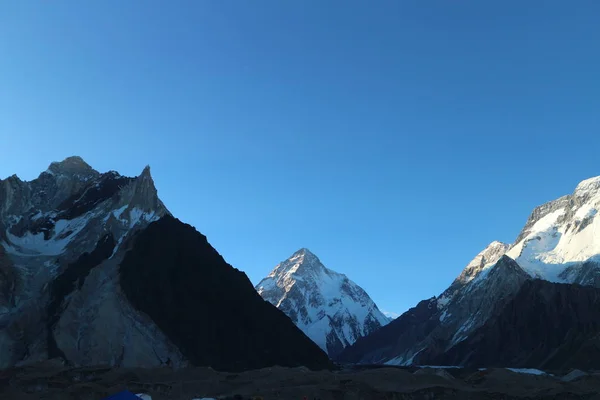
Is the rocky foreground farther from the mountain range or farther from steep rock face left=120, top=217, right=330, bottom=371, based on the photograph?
steep rock face left=120, top=217, right=330, bottom=371

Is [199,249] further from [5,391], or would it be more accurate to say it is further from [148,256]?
[5,391]

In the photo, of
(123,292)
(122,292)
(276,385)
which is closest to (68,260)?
(122,292)

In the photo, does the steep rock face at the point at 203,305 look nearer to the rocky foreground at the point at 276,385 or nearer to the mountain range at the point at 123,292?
the mountain range at the point at 123,292

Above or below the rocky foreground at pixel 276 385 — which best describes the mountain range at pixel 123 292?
above

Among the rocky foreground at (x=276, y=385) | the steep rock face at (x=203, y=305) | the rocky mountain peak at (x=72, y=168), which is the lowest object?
the rocky foreground at (x=276, y=385)

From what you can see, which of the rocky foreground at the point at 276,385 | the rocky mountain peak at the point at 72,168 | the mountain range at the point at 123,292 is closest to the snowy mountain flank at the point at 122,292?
the mountain range at the point at 123,292

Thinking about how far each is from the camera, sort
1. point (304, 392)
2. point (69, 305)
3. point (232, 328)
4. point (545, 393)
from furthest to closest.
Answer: point (232, 328) < point (69, 305) < point (545, 393) < point (304, 392)

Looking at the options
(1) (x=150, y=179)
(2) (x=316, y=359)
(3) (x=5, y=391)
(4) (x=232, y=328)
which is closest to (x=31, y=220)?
(1) (x=150, y=179)

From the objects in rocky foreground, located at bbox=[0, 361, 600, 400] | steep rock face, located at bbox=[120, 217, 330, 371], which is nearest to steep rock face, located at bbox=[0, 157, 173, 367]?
steep rock face, located at bbox=[120, 217, 330, 371]
